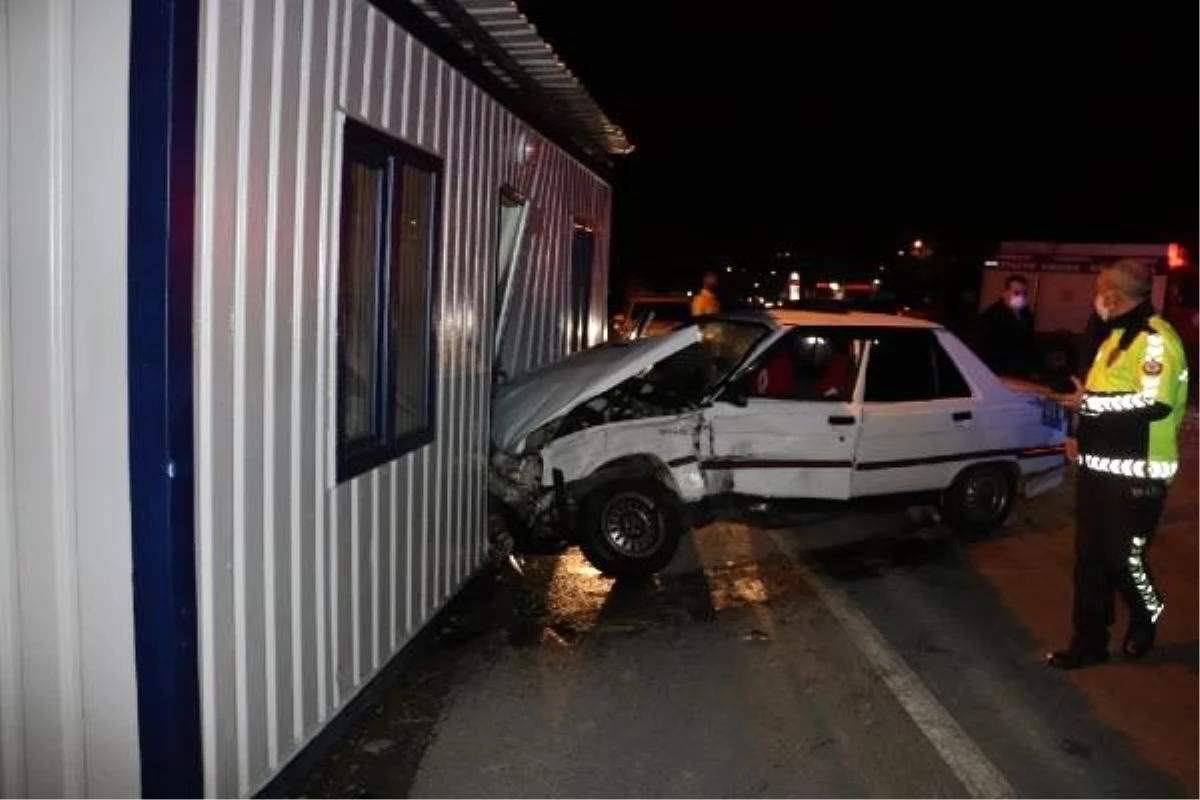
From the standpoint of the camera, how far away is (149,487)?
3070 millimetres

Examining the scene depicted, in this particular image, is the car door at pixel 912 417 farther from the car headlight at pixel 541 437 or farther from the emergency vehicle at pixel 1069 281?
the emergency vehicle at pixel 1069 281

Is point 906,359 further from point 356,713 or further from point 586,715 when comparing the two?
point 356,713

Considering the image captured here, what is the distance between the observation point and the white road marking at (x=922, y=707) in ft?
14.1

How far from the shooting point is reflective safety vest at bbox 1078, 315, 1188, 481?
17.5ft

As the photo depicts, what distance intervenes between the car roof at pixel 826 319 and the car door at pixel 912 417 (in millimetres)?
87

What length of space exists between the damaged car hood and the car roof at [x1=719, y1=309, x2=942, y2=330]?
1.89ft

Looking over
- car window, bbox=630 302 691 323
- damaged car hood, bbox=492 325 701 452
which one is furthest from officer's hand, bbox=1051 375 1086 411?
car window, bbox=630 302 691 323

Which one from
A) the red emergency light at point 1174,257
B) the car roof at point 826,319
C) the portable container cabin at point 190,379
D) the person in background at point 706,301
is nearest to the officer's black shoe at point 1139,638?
the car roof at point 826,319

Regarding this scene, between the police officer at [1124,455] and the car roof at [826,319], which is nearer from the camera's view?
the police officer at [1124,455]

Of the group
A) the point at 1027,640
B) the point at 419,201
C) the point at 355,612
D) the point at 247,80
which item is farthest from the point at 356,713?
the point at 1027,640

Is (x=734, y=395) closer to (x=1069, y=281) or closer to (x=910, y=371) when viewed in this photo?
(x=910, y=371)

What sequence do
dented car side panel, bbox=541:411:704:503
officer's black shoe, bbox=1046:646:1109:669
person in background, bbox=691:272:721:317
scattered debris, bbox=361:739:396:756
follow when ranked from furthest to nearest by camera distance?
1. person in background, bbox=691:272:721:317
2. dented car side panel, bbox=541:411:704:503
3. officer's black shoe, bbox=1046:646:1109:669
4. scattered debris, bbox=361:739:396:756

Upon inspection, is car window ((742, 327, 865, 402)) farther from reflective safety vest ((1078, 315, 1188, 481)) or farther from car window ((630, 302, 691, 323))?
car window ((630, 302, 691, 323))

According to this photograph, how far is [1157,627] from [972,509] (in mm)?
1976
